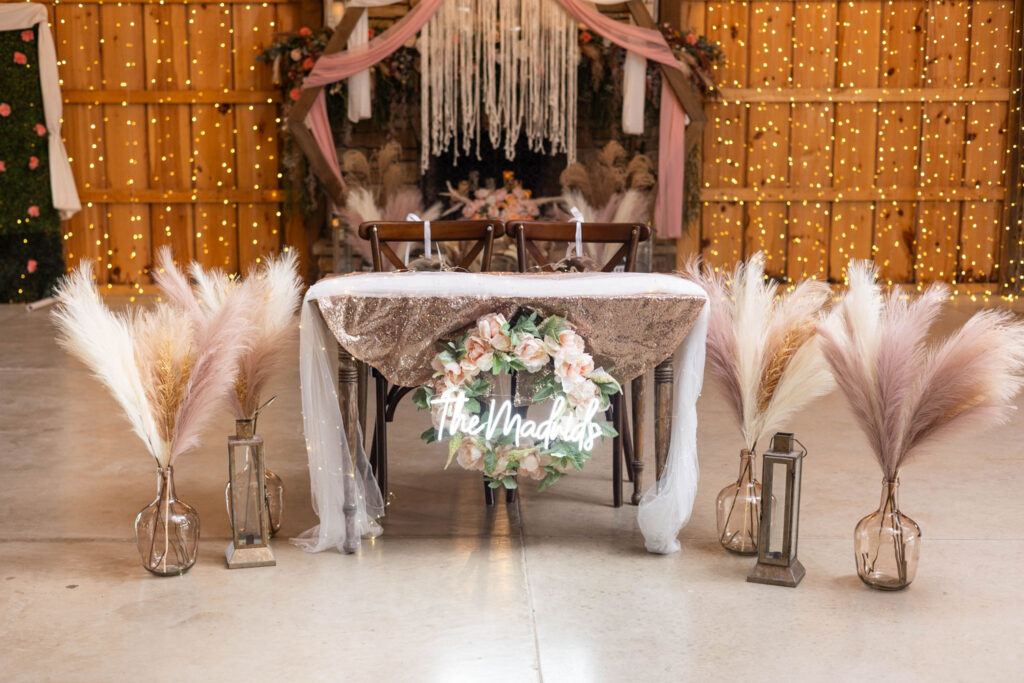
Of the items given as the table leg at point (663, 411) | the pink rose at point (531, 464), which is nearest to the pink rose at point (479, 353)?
the pink rose at point (531, 464)

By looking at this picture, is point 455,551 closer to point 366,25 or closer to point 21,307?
point 366,25

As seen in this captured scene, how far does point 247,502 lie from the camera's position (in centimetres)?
279

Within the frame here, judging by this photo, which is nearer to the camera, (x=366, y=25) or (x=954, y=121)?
(x=366, y=25)

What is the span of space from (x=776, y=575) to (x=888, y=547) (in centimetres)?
28

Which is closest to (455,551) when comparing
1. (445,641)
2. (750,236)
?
(445,641)

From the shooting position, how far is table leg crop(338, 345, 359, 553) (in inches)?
113

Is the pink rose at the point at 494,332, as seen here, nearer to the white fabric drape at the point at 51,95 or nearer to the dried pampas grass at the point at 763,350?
the dried pampas grass at the point at 763,350

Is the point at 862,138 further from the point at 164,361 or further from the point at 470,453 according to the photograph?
the point at 164,361

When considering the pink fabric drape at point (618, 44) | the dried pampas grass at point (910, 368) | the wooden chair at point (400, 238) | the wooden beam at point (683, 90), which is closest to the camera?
the dried pampas grass at point (910, 368)

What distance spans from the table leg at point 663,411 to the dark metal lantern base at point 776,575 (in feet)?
1.19

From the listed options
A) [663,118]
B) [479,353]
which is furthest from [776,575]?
[663,118]

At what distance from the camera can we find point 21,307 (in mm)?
7570

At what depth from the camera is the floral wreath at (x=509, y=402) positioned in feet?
9.00

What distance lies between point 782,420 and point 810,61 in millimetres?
5745
